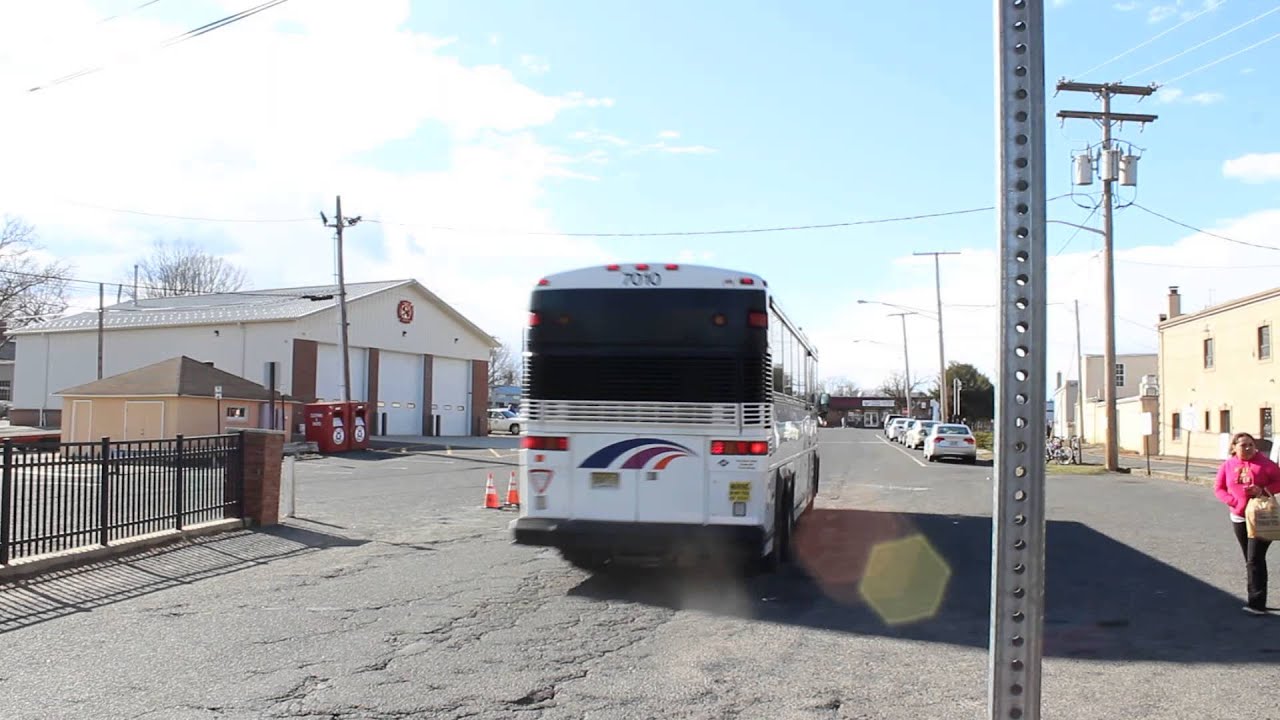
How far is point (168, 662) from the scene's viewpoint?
6836mm

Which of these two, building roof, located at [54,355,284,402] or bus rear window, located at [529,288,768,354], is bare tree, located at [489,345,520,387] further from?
bus rear window, located at [529,288,768,354]

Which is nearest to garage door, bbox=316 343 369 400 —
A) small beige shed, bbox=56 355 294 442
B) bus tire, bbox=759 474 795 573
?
small beige shed, bbox=56 355 294 442

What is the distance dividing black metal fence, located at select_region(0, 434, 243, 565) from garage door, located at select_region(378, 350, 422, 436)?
126ft

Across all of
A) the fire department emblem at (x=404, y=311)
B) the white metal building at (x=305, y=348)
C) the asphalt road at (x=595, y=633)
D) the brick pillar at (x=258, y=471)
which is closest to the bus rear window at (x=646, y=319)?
the asphalt road at (x=595, y=633)

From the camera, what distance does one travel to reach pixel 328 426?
119 ft

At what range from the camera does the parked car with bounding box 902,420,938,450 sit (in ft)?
154

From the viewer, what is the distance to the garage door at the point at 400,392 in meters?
51.4

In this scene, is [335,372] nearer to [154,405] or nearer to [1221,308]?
[154,405]

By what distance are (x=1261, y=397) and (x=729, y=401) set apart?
1513 inches

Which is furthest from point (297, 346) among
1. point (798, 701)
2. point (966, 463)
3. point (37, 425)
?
point (798, 701)

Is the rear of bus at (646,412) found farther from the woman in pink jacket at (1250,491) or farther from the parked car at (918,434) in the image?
the parked car at (918,434)

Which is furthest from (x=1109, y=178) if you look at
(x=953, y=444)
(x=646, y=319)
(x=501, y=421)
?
(x=501, y=421)

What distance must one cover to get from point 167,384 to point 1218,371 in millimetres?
41863

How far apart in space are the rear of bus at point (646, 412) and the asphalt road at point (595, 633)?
0.69 metres
